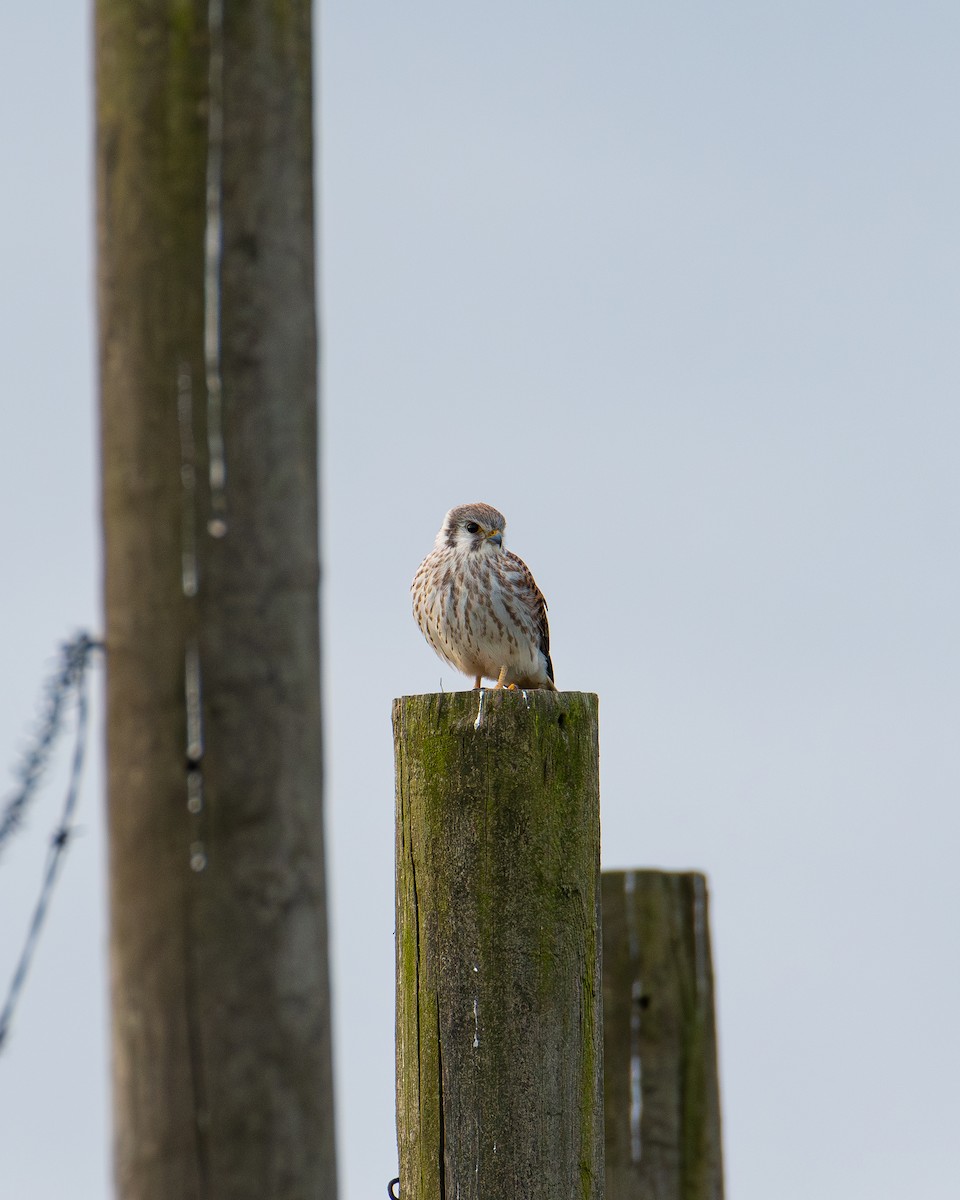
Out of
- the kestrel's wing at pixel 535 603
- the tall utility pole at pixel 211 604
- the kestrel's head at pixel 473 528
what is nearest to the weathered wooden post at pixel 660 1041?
the kestrel's wing at pixel 535 603

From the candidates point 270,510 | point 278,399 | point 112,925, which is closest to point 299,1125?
point 112,925

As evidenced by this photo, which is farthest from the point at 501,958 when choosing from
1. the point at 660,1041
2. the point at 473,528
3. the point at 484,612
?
the point at 473,528

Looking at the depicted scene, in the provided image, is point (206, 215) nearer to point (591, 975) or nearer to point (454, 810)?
Result: point (454, 810)

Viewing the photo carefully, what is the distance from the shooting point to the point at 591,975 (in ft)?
12.4

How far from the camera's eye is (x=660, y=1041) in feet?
19.4

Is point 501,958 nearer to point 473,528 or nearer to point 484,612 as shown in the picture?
point 484,612

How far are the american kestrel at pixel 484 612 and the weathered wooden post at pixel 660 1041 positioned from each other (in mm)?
1725

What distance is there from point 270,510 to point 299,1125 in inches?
36.2

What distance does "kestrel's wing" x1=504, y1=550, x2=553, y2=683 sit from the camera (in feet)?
25.8

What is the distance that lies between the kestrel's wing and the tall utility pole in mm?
5209

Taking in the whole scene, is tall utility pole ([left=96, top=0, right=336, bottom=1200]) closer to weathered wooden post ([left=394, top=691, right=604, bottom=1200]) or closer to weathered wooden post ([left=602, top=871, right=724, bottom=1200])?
weathered wooden post ([left=394, top=691, right=604, bottom=1200])

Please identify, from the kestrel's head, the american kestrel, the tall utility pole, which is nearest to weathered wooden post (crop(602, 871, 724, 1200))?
the american kestrel

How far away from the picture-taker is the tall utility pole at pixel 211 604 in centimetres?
Result: 251

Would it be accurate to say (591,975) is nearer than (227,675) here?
No
